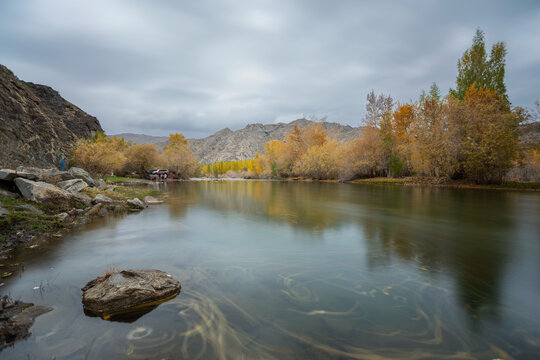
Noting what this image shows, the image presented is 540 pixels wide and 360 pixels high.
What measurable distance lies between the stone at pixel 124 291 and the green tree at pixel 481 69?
46266 millimetres

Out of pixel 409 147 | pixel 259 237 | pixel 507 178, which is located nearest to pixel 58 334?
pixel 259 237

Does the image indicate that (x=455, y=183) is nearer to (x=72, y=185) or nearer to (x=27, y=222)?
(x=72, y=185)

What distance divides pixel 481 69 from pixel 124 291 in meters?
51.0

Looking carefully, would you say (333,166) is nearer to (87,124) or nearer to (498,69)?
(498,69)

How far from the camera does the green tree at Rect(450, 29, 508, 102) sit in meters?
36.2

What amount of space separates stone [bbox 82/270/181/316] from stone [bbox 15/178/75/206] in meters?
7.16

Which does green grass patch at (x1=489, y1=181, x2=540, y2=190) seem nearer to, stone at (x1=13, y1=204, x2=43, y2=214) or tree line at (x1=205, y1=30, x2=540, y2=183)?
tree line at (x1=205, y1=30, x2=540, y2=183)

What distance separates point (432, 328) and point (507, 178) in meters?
33.1

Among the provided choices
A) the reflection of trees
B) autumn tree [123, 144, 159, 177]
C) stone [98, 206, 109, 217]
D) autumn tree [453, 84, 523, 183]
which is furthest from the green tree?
autumn tree [123, 144, 159, 177]

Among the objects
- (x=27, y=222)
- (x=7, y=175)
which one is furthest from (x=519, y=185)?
(x=7, y=175)

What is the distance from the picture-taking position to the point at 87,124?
4506 cm

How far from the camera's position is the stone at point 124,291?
337 cm

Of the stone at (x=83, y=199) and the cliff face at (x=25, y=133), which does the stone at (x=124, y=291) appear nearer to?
the stone at (x=83, y=199)

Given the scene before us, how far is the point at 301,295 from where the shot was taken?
154 inches
